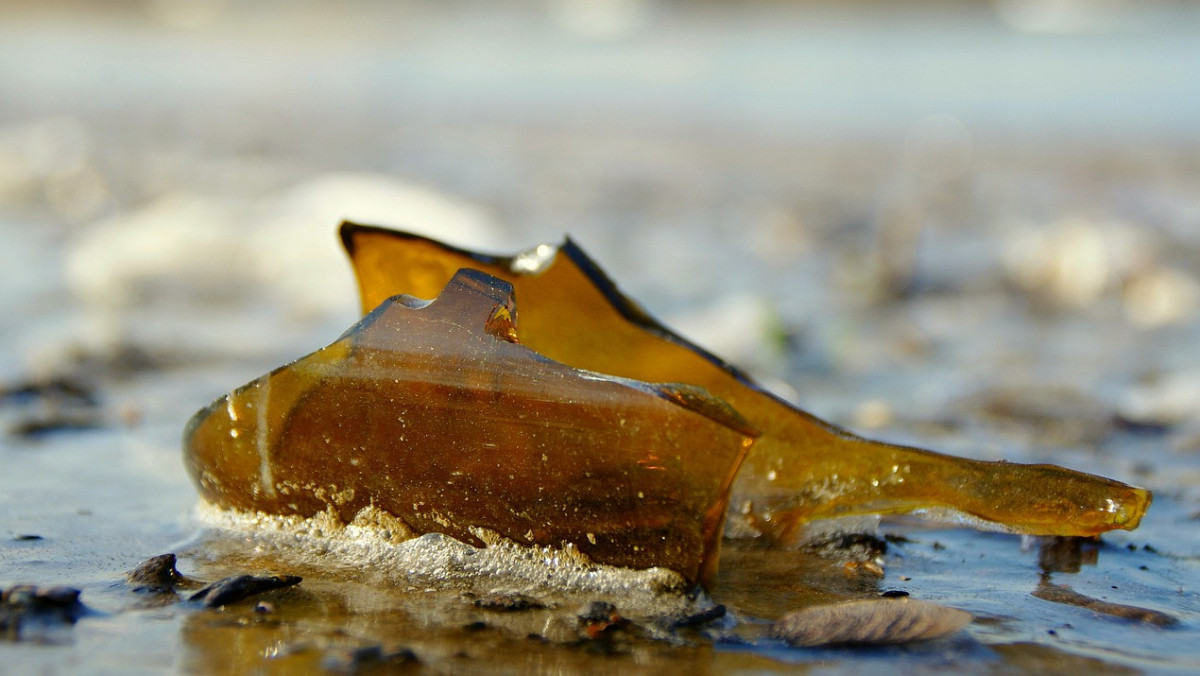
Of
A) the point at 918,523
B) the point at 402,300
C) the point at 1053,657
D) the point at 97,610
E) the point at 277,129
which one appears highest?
the point at 277,129

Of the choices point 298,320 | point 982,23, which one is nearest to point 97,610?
point 298,320

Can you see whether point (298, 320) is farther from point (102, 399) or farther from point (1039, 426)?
point (1039, 426)

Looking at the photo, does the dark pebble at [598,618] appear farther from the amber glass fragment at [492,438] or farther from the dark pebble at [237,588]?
the dark pebble at [237,588]

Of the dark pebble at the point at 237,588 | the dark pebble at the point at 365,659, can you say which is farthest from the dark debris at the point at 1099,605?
the dark pebble at the point at 237,588

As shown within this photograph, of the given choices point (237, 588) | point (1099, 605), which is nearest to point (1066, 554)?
point (1099, 605)

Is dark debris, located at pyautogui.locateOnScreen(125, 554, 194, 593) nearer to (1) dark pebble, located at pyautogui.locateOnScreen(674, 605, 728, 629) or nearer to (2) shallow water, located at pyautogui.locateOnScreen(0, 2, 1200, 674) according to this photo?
(2) shallow water, located at pyautogui.locateOnScreen(0, 2, 1200, 674)

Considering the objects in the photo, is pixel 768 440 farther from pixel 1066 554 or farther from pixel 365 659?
pixel 365 659
